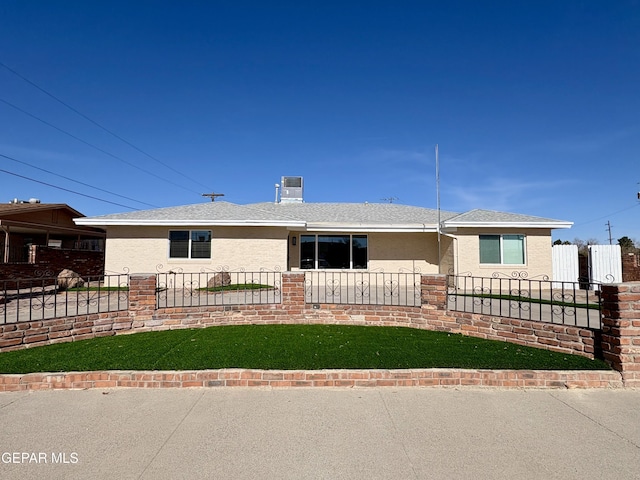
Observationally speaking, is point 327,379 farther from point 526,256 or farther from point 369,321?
point 526,256

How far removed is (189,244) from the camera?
13.5 metres

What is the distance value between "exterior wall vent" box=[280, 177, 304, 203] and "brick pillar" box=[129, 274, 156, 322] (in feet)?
41.7

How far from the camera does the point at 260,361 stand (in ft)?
16.7

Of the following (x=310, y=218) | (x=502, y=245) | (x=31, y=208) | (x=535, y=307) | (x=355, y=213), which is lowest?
(x=535, y=307)

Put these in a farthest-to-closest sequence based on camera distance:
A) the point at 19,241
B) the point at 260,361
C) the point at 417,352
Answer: the point at 19,241, the point at 417,352, the point at 260,361

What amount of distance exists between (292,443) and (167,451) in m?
1.14

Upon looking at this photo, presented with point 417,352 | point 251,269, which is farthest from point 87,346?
point 251,269

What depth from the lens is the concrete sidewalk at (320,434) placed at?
2.98m

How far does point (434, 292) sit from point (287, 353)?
3.31 meters

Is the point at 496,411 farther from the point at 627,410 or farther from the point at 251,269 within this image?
the point at 251,269

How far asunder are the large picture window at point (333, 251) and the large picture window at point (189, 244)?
3715 millimetres

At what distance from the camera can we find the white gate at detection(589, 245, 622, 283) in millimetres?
13672

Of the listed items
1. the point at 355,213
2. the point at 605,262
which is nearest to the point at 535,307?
the point at 605,262

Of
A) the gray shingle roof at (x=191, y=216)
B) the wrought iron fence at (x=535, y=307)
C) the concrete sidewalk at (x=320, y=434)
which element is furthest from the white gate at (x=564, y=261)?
the concrete sidewalk at (x=320, y=434)
